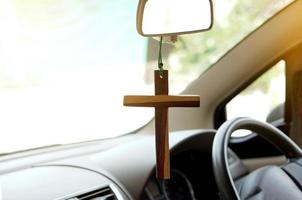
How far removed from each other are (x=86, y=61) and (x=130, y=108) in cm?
31

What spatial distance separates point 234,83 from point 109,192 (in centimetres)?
121

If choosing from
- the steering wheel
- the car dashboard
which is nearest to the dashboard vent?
the car dashboard

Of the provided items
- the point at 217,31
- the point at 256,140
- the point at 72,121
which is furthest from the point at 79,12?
the point at 256,140

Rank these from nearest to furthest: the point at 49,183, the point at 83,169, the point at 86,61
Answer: the point at 49,183, the point at 83,169, the point at 86,61

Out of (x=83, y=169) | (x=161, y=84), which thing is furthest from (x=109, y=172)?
(x=161, y=84)

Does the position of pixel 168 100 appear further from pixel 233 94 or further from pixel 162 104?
pixel 233 94

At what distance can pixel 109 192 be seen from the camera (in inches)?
70.1

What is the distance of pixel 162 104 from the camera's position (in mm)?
1126

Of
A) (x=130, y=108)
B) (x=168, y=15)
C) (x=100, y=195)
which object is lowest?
(x=100, y=195)

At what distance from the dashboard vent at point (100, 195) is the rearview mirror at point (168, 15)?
0.70m

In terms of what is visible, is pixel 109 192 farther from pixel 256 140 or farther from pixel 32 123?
pixel 256 140

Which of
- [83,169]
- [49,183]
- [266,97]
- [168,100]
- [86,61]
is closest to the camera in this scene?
[168,100]

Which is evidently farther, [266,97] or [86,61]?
[266,97]

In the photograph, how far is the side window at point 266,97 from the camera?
2762 mm
